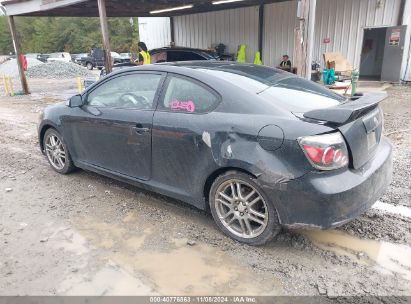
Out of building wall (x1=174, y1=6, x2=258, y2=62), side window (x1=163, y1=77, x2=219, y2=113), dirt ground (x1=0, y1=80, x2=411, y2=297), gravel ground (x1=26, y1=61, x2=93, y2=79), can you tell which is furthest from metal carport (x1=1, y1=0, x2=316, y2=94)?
gravel ground (x1=26, y1=61, x2=93, y2=79)

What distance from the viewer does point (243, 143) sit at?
2879 mm

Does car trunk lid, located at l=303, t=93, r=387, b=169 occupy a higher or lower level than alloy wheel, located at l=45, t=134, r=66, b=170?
higher

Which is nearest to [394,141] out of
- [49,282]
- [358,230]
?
[358,230]

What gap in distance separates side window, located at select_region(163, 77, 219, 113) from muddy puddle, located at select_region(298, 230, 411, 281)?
147 centimetres

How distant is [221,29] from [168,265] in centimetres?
1663

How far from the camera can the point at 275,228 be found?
9.52 ft

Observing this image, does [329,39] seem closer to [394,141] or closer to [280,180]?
[394,141]

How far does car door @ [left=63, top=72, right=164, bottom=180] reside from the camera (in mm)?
3602

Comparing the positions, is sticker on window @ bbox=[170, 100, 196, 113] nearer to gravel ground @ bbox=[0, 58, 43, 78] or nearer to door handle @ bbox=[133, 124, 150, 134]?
door handle @ bbox=[133, 124, 150, 134]

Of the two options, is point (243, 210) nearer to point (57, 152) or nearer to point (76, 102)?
point (76, 102)

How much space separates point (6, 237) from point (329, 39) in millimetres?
13971

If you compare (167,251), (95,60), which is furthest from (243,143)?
(95,60)

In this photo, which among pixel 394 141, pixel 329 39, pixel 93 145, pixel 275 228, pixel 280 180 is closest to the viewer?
pixel 280 180

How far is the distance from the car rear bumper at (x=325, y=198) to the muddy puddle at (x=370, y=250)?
1.32 ft
